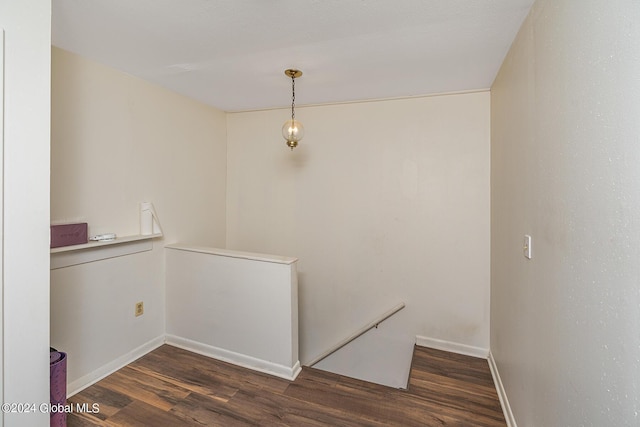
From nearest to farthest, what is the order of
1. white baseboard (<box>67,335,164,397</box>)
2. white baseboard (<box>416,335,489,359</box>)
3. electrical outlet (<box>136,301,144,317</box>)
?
1. white baseboard (<box>67,335,164,397</box>)
2. electrical outlet (<box>136,301,144,317</box>)
3. white baseboard (<box>416,335,489,359</box>)

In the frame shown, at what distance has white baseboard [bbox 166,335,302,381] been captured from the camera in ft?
7.44

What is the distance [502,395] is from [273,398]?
159 cm

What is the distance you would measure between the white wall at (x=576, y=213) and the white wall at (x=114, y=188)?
2.77 m

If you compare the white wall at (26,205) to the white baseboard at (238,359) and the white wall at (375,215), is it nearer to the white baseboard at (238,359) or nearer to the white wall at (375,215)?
the white baseboard at (238,359)

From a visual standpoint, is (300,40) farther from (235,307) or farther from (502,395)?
(502,395)

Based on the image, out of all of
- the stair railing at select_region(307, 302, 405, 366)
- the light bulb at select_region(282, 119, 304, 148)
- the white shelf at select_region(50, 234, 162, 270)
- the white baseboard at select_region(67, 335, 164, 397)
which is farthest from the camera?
the stair railing at select_region(307, 302, 405, 366)

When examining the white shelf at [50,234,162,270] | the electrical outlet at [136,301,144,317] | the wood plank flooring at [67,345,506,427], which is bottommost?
the wood plank flooring at [67,345,506,427]

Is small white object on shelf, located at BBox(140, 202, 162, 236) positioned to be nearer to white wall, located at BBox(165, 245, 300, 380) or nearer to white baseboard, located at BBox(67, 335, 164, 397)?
white wall, located at BBox(165, 245, 300, 380)

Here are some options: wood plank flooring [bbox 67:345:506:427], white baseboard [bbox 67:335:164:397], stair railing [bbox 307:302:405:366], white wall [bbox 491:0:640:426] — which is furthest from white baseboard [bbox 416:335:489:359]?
white baseboard [bbox 67:335:164:397]

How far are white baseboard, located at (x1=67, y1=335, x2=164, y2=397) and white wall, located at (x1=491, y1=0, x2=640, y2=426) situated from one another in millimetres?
2810

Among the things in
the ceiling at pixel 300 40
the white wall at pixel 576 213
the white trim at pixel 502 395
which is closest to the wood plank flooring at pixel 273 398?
the white trim at pixel 502 395

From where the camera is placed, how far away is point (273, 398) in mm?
2027

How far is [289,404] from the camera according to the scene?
1975mm

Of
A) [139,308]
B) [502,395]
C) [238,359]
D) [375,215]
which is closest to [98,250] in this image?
[139,308]
